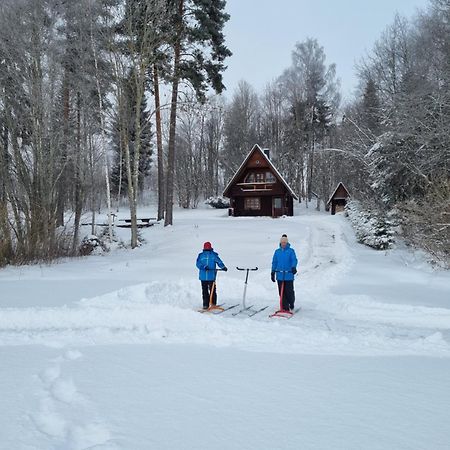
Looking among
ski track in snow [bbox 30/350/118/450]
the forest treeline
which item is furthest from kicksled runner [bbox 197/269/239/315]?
the forest treeline

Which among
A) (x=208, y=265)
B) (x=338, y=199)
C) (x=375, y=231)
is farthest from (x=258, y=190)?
(x=208, y=265)

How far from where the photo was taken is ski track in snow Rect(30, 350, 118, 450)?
135 inches

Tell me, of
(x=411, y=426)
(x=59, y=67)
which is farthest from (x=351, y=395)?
(x=59, y=67)

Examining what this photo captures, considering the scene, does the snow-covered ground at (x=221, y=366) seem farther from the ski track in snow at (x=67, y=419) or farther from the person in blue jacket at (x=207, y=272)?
the person in blue jacket at (x=207, y=272)

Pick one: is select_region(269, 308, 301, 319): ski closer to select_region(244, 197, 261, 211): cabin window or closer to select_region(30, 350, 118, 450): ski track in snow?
select_region(30, 350, 118, 450): ski track in snow

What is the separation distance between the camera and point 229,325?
309 inches

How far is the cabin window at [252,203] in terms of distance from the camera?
130 feet

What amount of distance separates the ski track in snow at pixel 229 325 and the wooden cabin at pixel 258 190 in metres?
26.6

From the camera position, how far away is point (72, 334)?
7.26m

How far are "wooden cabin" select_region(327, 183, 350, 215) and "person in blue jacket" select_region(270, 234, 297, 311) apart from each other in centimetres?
3505

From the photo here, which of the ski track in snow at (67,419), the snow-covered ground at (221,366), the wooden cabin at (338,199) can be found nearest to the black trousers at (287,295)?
the snow-covered ground at (221,366)

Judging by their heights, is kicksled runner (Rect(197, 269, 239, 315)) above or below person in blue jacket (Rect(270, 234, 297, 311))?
below

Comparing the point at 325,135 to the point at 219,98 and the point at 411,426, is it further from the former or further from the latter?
the point at 411,426

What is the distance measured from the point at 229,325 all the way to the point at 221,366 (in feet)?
7.91
